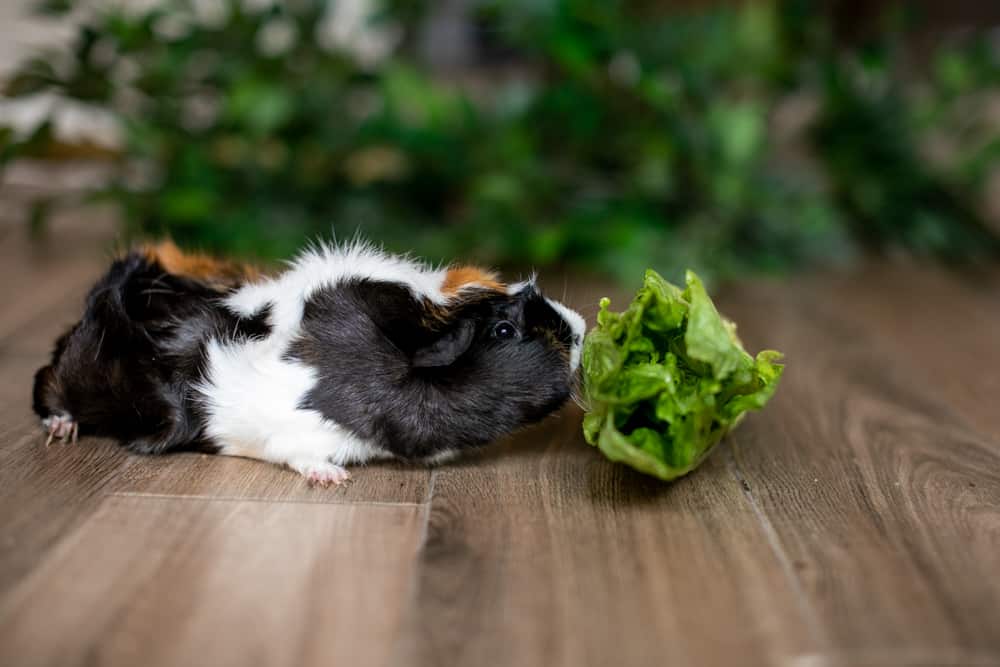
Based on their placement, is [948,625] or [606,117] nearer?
[948,625]

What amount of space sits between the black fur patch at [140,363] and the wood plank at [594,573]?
428 mm

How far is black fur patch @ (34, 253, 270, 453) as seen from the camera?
1.49m

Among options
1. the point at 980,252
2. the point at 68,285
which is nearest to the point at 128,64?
the point at 68,285

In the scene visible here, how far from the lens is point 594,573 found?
1.20 metres

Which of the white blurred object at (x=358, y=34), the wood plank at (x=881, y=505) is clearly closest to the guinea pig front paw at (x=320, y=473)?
the wood plank at (x=881, y=505)

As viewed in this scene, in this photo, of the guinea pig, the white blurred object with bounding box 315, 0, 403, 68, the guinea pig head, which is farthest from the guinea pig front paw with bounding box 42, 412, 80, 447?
the white blurred object with bounding box 315, 0, 403, 68

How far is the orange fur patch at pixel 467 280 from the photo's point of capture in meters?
1.45

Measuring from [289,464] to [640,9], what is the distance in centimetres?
261

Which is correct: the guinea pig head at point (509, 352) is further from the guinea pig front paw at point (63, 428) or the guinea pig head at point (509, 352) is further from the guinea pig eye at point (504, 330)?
the guinea pig front paw at point (63, 428)

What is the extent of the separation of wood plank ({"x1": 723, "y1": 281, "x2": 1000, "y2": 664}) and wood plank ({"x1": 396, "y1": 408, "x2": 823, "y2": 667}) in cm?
7

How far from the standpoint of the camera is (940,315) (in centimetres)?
273

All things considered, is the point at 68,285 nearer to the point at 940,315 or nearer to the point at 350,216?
the point at 350,216

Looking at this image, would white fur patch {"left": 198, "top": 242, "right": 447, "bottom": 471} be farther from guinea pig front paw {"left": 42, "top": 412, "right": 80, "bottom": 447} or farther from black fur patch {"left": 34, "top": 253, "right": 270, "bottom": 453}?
guinea pig front paw {"left": 42, "top": 412, "right": 80, "bottom": 447}

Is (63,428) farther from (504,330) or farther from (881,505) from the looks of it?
(881,505)
